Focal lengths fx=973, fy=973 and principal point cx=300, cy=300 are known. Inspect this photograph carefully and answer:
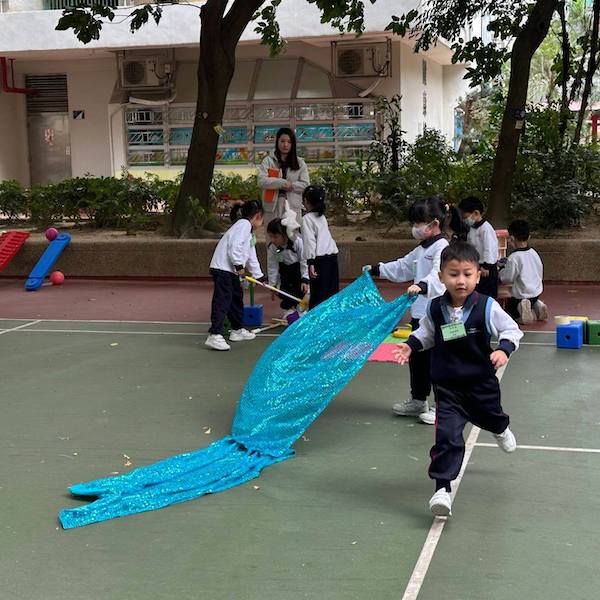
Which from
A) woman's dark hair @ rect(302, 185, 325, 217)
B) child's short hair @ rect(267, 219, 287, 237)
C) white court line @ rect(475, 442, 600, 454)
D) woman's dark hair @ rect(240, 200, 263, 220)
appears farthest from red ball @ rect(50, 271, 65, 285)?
white court line @ rect(475, 442, 600, 454)

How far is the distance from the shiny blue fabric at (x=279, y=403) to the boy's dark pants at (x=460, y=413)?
1143mm

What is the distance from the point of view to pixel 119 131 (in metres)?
23.3

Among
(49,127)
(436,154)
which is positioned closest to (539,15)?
(436,154)

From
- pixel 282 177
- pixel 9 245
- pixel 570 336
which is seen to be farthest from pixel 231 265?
pixel 9 245

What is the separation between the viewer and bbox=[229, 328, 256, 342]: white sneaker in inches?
367

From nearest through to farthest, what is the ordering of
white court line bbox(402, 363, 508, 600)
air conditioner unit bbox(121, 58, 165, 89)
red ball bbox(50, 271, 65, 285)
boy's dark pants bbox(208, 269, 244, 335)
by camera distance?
white court line bbox(402, 363, 508, 600) → boy's dark pants bbox(208, 269, 244, 335) → red ball bbox(50, 271, 65, 285) → air conditioner unit bbox(121, 58, 165, 89)

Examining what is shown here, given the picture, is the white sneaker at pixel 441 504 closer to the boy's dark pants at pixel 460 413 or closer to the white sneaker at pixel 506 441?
the boy's dark pants at pixel 460 413

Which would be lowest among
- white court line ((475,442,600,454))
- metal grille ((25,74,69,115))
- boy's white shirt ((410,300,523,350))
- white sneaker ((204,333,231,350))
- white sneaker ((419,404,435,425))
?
white court line ((475,442,600,454))

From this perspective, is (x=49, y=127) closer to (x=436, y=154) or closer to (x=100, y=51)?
(x=100, y=51)

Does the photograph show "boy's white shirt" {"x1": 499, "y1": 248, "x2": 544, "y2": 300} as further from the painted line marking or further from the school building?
the school building

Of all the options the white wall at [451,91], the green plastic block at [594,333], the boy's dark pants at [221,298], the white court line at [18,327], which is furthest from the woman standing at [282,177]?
the white wall at [451,91]

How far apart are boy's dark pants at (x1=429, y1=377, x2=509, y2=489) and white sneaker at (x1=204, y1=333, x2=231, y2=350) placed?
4.19 meters

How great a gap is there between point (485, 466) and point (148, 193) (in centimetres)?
1137

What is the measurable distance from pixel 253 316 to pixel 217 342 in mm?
1319
